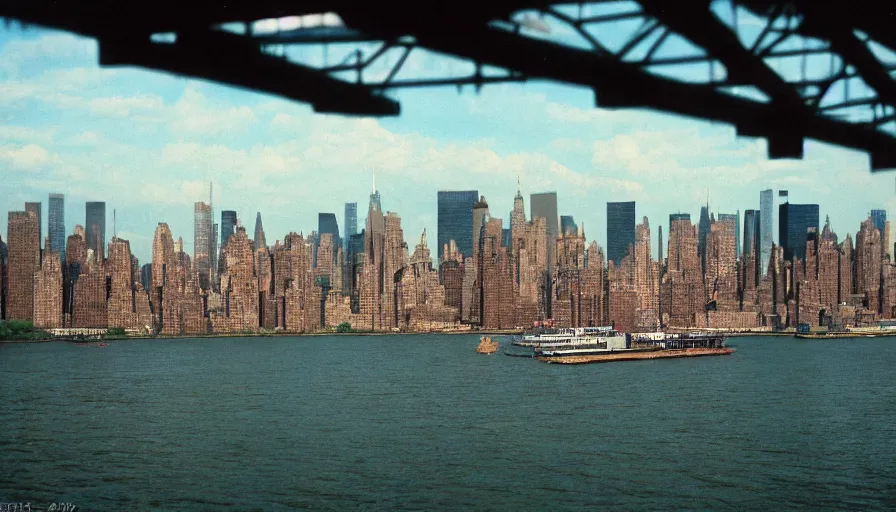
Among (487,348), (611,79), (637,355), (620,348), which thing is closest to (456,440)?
(611,79)

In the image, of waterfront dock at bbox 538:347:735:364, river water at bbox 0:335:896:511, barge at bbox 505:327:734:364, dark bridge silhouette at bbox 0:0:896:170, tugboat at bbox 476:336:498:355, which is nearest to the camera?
dark bridge silhouette at bbox 0:0:896:170

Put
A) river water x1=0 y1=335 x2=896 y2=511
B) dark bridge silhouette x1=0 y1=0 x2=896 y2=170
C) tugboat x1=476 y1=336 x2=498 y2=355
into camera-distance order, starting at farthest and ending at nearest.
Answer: tugboat x1=476 y1=336 x2=498 y2=355 → river water x1=0 y1=335 x2=896 y2=511 → dark bridge silhouette x1=0 y1=0 x2=896 y2=170

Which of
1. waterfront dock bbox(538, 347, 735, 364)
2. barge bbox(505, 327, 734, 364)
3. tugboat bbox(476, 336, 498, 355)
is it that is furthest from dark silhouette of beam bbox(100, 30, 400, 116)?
tugboat bbox(476, 336, 498, 355)

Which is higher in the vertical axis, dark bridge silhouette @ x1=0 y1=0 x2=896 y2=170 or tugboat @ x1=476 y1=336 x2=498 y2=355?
dark bridge silhouette @ x1=0 y1=0 x2=896 y2=170

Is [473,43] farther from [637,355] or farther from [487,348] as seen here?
[487,348]

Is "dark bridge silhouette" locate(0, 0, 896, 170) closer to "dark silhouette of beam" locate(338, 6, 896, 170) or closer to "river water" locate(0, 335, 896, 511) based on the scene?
"dark silhouette of beam" locate(338, 6, 896, 170)

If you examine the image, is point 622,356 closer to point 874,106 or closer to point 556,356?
point 556,356

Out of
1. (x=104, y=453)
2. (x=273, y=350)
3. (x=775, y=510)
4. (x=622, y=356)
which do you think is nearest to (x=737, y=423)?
(x=775, y=510)
